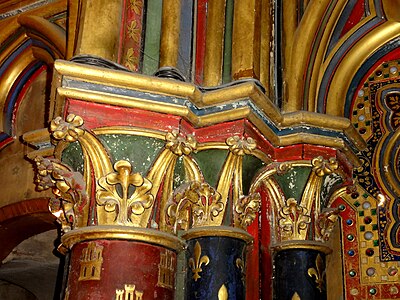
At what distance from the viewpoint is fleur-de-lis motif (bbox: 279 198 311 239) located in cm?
271

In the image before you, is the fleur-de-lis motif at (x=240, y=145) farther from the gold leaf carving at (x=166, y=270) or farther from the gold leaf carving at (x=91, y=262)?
the gold leaf carving at (x=91, y=262)

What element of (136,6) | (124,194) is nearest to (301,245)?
(124,194)

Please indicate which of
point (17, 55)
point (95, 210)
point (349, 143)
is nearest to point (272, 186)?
point (349, 143)

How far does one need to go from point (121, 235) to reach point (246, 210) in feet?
1.62

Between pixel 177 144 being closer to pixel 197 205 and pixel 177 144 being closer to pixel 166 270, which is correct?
pixel 197 205

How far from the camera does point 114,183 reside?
7.64ft

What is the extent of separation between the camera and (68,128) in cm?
233

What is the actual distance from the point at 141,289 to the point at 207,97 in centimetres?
79

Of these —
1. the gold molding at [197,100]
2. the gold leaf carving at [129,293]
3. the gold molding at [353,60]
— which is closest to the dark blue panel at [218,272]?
the gold leaf carving at [129,293]

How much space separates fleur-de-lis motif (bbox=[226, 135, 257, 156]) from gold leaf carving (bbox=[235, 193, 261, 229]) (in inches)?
6.9

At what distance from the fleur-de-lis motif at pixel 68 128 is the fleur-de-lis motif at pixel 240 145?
0.55 meters

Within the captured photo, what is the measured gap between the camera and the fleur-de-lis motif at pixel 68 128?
233 centimetres

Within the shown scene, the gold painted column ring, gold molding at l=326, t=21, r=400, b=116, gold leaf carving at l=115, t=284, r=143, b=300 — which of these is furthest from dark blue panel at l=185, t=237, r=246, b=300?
gold molding at l=326, t=21, r=400, b=116

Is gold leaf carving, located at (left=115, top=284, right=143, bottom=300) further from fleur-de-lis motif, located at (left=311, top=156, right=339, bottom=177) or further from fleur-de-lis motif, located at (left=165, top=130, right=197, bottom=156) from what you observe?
fleur-de-lis motif, located at (left=311, top=156, right=339, bottom=177)
